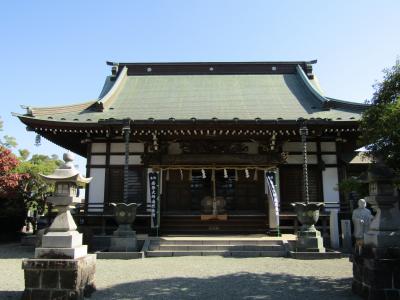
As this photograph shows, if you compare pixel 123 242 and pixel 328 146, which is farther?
pixel 328 146

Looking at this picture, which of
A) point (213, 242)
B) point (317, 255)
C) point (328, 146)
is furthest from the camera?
point (328, 146)

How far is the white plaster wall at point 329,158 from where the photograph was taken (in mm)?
13734

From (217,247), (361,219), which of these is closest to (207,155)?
(217,247)

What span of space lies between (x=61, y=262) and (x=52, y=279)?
292 millimetres

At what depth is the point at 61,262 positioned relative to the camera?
5551 millimetres

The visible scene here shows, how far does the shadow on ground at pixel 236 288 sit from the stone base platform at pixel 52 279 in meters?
0.51

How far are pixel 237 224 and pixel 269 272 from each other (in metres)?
5.23

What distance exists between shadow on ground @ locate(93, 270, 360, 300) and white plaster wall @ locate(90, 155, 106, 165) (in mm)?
7778

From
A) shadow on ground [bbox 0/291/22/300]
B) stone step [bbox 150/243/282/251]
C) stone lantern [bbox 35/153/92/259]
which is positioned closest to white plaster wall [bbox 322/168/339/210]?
stone step [bbox 150/243/282/251]

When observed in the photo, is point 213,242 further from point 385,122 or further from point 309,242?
point 385,122

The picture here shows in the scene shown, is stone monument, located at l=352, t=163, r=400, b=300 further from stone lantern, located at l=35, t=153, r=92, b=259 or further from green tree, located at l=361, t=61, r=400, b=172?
stone lantern, located at l=35, t=153, r=92, b=259

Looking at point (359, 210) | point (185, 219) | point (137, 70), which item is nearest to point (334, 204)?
point (359, 210)

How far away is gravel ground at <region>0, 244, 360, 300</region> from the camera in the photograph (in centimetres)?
593

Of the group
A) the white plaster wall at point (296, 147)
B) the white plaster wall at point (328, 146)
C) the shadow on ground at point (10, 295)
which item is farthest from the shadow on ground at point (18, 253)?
the white plaster wall at point (328, 146)
